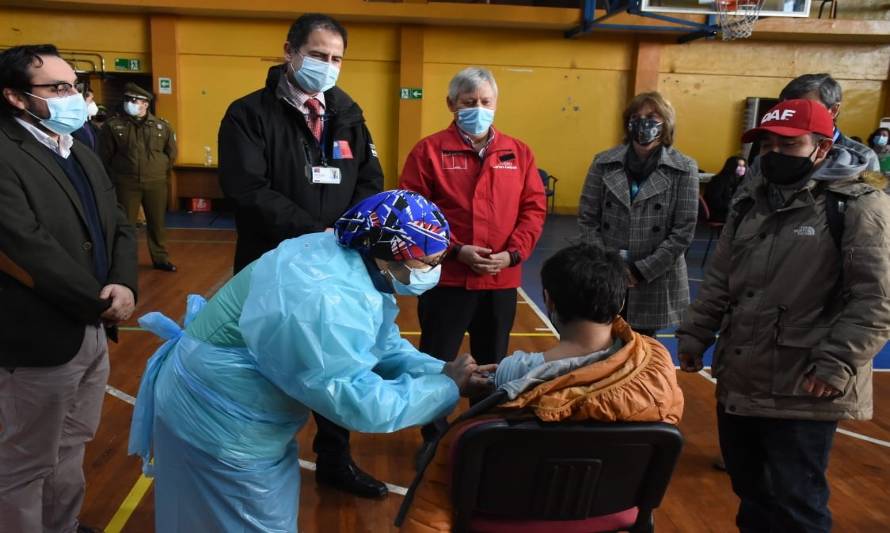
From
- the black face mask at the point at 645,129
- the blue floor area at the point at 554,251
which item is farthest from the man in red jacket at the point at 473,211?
the blue floor area at the point at 554,251

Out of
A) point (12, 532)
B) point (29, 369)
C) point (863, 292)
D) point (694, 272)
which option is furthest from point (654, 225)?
point (694, 272)

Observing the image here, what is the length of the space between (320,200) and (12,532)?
1396 mm

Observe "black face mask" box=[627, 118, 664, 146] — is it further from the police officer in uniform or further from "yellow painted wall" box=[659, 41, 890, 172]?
"yellow painted wall" box=[659, 41, 890, 172]

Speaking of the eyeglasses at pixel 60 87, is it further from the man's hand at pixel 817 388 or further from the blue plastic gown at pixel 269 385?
the man's hand at pixel 817 388

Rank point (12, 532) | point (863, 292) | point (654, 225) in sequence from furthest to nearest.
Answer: point (654, 225) → point (12, 532) → point (863, 292)

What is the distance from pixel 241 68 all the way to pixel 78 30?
2491 millimetres

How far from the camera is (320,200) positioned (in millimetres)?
2381

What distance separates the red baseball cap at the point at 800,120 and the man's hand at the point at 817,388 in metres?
0.68

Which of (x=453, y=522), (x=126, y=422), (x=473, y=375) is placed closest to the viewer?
(x=453, y=522)

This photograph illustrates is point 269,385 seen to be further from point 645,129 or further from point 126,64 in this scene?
point 126,64

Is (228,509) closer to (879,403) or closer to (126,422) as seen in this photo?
(126,422)

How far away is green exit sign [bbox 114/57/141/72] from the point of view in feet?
32.3

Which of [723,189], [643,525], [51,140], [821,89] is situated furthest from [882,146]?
[51,140]

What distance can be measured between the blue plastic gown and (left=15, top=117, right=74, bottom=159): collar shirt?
72 centimetres
